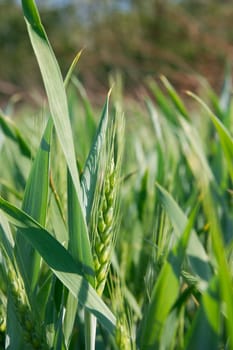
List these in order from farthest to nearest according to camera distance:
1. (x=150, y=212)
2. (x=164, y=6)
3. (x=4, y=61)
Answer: (x=4, y=61) → (x=164, y=6) → (x=150, y=212)

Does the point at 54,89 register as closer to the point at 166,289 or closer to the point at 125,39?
the point at 166,289

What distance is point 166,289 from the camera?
1.03 feet

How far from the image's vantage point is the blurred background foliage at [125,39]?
4.72 meters

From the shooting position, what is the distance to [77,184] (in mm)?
369

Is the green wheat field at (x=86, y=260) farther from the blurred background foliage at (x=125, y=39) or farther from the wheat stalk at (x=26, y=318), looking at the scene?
the blurred background foliage at (x=125, y=39)

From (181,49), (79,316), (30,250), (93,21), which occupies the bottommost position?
(181,49)

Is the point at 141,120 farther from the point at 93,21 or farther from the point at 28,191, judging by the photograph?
the point at 93,21

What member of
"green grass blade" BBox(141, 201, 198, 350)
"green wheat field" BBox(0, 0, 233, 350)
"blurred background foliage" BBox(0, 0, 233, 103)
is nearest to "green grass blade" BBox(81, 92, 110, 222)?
"green wheat field" BBox(0, 0, 233, 350)

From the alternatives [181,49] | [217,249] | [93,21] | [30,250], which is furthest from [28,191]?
[93,21]

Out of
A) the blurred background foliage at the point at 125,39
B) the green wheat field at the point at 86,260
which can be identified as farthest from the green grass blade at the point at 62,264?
the blurred background foliage at the point at 125,39

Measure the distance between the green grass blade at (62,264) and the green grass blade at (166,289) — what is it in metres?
0.04

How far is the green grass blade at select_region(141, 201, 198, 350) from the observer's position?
310mm

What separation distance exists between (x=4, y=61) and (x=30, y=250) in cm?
1313

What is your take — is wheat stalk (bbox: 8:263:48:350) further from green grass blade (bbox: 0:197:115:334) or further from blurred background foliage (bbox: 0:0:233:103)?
blurred background foliage (bbox: 0:0:233:103)
